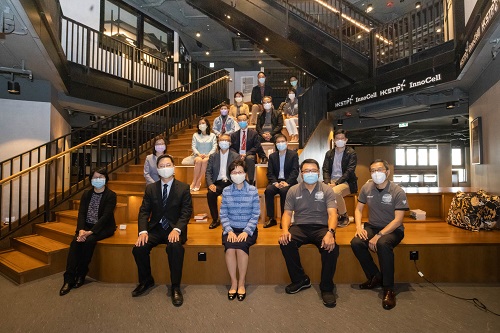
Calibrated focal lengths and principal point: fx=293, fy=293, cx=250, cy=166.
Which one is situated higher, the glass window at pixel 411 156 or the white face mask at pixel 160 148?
the glass window at pixel 411 156

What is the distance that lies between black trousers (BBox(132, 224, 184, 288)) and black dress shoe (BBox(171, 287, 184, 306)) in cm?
5

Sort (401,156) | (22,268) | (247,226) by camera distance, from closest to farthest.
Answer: (247,226)
(22,268)
(401,156)

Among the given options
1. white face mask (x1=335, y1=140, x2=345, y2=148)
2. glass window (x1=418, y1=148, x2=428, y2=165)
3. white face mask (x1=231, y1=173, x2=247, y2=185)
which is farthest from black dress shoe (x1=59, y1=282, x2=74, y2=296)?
glass window (x1=418, y1=148, x2=428, y2=165)

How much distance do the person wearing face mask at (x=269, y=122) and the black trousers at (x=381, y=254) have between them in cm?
342

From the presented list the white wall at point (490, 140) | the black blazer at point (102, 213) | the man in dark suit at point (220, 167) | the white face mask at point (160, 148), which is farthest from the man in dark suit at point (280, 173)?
the white wall at point (490, 140)

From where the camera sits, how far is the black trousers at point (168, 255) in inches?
120

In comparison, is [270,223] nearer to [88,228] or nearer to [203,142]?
[203,142]

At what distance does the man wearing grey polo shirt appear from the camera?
2975 millimetres

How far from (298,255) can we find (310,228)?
0.33 meters

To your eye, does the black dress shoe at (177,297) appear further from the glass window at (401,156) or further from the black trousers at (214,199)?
the glass window at (401,156)

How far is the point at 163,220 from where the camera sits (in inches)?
133

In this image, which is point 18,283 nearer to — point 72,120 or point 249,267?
point 249,267

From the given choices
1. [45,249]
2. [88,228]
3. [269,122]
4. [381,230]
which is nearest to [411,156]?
[269,122]

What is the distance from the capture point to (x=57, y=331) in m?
2.46
